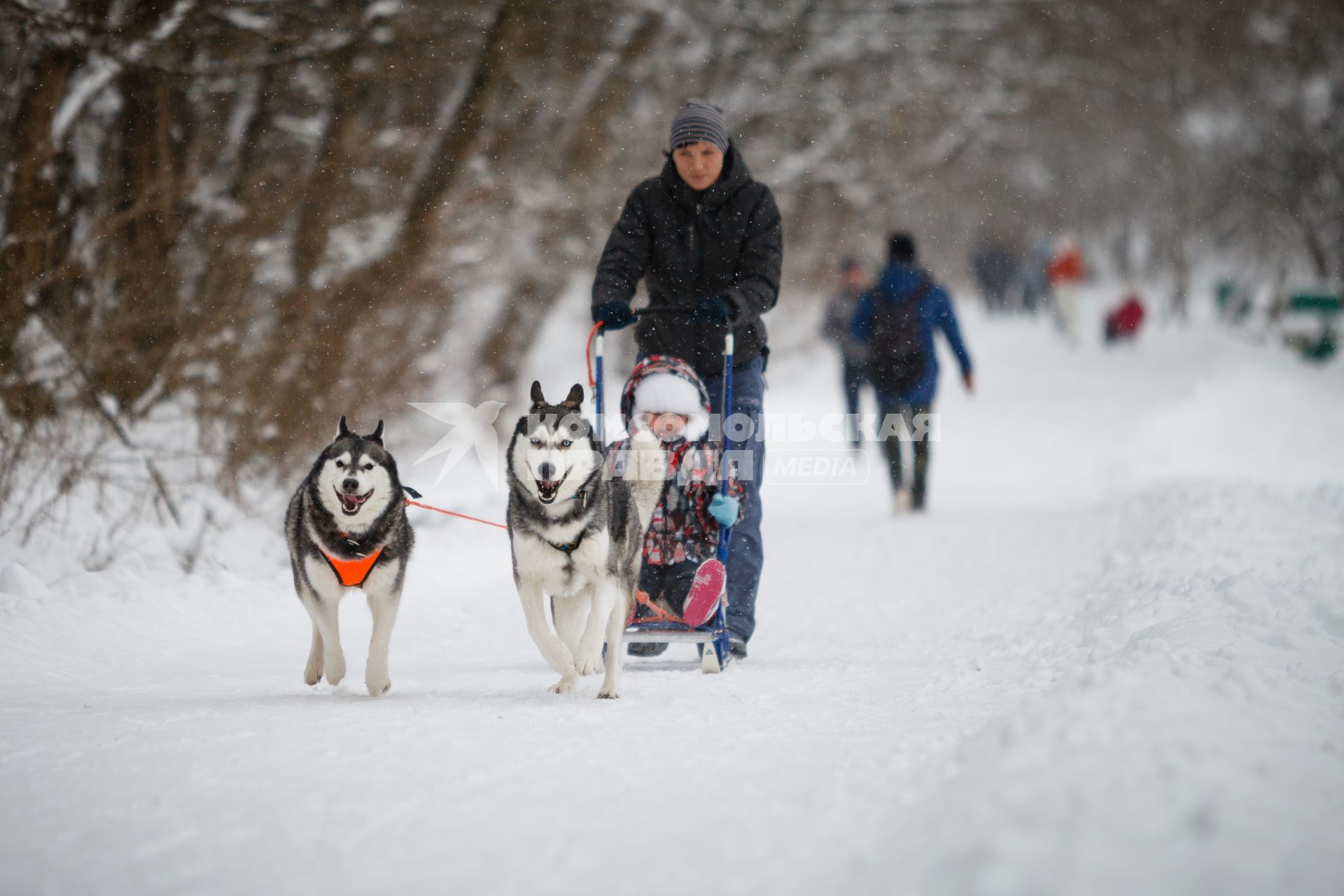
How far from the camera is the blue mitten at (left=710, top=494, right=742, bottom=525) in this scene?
4.60 m

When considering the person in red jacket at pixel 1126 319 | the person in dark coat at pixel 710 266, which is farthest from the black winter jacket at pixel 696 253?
the person in red jacket at pixel 1126 319

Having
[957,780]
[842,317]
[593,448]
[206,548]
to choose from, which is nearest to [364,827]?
[957,780]

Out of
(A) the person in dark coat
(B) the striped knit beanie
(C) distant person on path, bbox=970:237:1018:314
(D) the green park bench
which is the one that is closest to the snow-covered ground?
(A) the person in dark coat

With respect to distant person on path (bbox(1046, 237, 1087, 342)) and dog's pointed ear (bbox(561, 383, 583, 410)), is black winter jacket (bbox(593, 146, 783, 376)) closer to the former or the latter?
dog's pointed ear (bbox(561, 383, 583, 410))

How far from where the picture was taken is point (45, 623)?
4949 mm

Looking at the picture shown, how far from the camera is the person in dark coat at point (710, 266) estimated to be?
4816mm

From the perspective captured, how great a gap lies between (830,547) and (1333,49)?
73.8ft

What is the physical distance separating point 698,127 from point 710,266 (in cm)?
59

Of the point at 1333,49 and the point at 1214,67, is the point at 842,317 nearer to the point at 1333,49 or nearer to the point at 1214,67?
the point at 1333,49

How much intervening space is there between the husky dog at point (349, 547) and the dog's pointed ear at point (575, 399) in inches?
28.6

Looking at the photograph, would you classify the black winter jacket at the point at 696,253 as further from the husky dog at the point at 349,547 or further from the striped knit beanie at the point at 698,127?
the husky dog at the point at 349,547

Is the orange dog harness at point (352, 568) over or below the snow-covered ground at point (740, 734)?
over

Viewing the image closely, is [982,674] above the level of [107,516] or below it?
below

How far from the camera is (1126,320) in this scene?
2542cm
